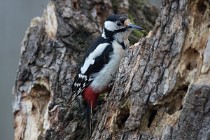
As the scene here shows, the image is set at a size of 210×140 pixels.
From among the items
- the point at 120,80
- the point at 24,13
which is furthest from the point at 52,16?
the point at 24,13

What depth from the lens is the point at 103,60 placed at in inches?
200

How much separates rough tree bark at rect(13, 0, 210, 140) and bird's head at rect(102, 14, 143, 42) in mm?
248

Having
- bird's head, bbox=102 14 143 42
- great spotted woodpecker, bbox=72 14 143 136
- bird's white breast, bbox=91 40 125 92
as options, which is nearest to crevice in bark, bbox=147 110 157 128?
great spotted woodpecker, bbox=72 14 143 136

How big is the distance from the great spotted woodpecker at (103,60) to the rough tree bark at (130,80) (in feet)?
0.42

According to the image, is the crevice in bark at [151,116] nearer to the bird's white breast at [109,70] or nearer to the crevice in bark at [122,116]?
the crevice in bark at [122,116]

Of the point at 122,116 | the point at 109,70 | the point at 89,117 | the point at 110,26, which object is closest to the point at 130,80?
the point at 122,116

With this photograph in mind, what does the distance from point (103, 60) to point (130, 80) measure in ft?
3.28

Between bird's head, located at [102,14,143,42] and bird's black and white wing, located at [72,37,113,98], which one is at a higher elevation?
bird's head, located at [102,14,143,42]

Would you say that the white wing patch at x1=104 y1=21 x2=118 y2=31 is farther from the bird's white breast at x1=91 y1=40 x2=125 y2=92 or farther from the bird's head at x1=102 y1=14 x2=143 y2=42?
the bird's white breast at x1=91 y1=40 x2=125 y2=92

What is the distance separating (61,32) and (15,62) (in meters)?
2.69

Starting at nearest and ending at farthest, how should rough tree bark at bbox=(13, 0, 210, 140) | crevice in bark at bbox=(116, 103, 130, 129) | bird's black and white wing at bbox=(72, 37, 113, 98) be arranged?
1. rough tree bark at bbox=(13, 0, 210, 140)
2. crevice in bark at bbox=(116, 103, 130, 129)
3. bird's black and white wing at bbox=(72, 37, 113, 98)

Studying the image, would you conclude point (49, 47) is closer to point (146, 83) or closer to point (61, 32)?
point (61, 32)

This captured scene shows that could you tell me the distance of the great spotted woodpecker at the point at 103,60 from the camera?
501 centimetres

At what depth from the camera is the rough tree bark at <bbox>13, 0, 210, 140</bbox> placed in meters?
3.76
